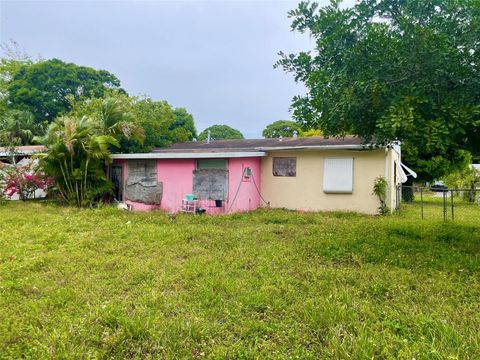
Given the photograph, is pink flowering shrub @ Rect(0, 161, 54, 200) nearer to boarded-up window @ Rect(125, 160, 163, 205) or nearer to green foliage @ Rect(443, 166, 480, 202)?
boarded-up window @ Rect(125, 160, 163, 205)

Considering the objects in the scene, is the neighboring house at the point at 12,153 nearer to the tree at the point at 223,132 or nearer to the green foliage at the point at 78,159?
the green foliage at the point at 78,159

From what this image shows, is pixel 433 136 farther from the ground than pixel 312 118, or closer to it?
closer to it

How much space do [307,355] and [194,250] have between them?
3.66m

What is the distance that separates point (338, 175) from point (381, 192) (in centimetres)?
154

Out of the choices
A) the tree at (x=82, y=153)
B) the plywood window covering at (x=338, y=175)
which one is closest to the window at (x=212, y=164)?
the tree at (x=82, y=153)

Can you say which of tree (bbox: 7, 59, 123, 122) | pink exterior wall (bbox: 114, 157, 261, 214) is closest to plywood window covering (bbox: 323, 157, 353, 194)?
pink exterior wall (bbox: 114, 157, 261, 214)

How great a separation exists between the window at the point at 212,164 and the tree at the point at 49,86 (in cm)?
1813

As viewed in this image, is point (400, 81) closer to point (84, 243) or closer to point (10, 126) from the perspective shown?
point (84, 243)

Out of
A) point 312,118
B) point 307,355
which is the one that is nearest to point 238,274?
point 307,355

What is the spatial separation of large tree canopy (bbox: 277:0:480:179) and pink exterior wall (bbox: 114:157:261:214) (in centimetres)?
552

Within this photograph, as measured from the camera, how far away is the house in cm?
1103

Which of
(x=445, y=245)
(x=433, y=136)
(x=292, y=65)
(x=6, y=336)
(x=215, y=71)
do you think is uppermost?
(x=215, y=71)

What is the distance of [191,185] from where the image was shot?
11.5 meters

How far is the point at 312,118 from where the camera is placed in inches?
238
